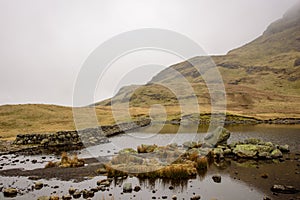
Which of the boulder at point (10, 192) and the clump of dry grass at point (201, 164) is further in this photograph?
the clump of dry grass at point (201, 164)

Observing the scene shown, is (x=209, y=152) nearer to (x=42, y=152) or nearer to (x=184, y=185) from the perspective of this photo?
(x=184, y=185)

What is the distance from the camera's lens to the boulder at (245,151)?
3325 cm

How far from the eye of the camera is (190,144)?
40406 mm

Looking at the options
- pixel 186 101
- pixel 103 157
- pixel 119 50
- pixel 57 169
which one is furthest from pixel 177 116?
pixel 57 169

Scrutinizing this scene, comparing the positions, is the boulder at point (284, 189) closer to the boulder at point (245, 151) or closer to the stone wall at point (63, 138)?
the boulder at point (245, 151)

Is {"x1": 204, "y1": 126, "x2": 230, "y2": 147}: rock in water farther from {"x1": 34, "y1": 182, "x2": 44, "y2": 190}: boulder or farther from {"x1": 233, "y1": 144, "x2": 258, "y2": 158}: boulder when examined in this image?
{"x1": 34, "y1": 182, "x2": 44, "y2": 190}: boulder

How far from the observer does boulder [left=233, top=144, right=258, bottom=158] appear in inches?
1309

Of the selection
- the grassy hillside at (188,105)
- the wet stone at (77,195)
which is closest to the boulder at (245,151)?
the wet stone at (77,195)

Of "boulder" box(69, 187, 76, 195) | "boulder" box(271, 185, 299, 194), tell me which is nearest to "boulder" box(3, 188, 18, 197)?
"boulder" box(69, 187, 76, 195)

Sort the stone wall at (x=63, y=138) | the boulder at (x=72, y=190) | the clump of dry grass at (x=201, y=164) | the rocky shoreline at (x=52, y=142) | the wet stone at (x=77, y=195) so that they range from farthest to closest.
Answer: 1. the stone wall at (x=63, y=138)
2. the rocky shoreline at (x=52, y=142)
3. the clump of dry grass at (x=201, y=164)
4. the boulder at (x=72, y=190)
5. the wet stone at (x=77, y=195)

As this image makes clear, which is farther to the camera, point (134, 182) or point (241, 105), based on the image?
point (241, 105)

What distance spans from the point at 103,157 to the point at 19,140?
68.1 feet

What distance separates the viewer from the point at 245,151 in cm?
3388

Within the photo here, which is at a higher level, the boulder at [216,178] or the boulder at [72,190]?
the boulder at [216,178]
